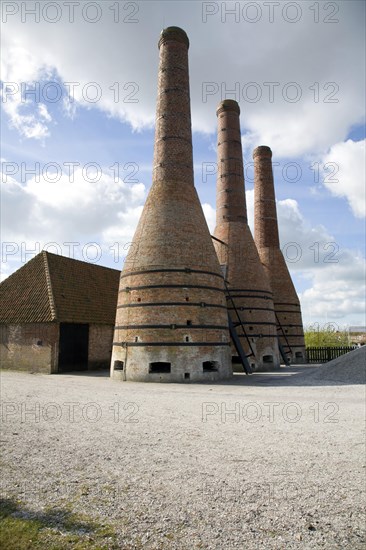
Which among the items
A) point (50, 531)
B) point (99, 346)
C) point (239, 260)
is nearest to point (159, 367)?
point (99, 346)

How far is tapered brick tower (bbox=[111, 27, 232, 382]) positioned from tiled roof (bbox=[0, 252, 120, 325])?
5248mm

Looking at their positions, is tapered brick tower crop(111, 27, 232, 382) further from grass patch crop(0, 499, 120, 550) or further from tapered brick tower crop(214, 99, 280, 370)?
grass patch crop(0, 499, 120, 550)

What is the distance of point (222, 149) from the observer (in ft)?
84.1

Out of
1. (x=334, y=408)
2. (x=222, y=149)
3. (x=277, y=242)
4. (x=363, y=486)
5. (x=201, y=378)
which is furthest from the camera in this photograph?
(x=277, y=242)

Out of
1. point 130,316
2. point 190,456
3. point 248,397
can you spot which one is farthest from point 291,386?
point 190,456

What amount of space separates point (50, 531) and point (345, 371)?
51.8ft

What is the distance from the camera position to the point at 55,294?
21531 millimetres

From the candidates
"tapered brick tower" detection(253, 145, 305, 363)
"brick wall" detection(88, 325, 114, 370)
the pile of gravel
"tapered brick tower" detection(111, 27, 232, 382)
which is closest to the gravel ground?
"tapered brick tower" detection(111, 27, 232, 382)

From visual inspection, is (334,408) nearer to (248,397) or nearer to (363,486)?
(248,397)

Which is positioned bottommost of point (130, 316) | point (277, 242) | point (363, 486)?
point (363, 486)

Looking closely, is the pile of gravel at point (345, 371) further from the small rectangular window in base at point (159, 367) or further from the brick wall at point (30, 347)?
the brick wall at point (30, 347)

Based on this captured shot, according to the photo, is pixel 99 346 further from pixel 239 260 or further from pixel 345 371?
pixel 345 371

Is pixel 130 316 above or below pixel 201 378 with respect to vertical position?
above

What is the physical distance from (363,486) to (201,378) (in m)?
11.1
